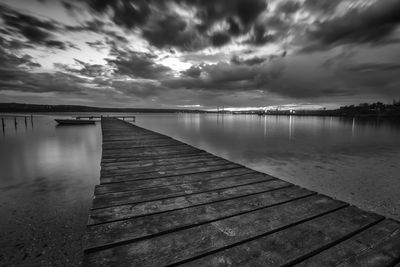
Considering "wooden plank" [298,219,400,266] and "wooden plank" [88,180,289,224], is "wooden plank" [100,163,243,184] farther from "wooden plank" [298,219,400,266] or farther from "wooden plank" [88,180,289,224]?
"wooden plank" [298,219,400,266]

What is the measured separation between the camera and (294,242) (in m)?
1.96

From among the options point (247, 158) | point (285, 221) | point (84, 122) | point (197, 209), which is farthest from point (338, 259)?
point (84, 122)

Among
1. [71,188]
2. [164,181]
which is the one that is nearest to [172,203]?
[164,181]

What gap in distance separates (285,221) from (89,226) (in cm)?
246

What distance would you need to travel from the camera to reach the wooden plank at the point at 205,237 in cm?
170

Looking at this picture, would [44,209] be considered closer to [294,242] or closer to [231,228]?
[231,228]

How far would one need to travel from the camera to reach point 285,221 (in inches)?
92.5

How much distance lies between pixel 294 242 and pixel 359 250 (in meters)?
0.61

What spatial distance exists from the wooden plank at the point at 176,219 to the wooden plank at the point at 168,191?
606 millimetres

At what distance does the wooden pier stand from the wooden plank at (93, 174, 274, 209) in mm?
17

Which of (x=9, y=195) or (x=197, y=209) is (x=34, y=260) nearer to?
(x=197, y=209)

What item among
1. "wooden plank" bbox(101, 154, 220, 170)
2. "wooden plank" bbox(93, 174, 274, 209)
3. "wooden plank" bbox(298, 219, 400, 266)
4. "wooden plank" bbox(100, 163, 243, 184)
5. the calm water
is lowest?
the calm water

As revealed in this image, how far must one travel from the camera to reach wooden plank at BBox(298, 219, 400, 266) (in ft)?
5.55

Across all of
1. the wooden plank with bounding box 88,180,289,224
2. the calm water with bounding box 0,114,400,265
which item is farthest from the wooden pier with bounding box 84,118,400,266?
the calm water with bounding box 0,114,400,265
